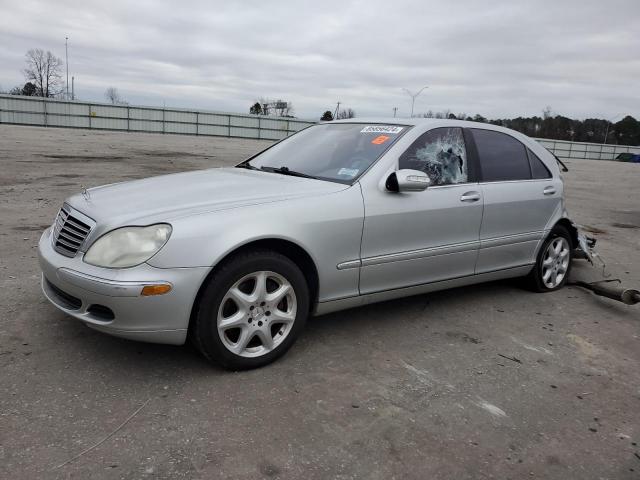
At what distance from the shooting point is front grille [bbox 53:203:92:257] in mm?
2992

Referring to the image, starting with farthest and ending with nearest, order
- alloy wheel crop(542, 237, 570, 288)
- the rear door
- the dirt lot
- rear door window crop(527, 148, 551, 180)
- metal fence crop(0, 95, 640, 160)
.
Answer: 1. metal fence crop(0, 95, 640, 160)
2. alloy wheel crop(542, 237, 570, 288)
3. rear door window crop(527, 148, 551, 180)
4. the rear door
5. the dirt lot

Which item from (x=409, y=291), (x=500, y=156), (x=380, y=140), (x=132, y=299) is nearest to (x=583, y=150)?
(x=500, y=156)

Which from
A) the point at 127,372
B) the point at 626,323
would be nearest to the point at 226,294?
the point at 127,372

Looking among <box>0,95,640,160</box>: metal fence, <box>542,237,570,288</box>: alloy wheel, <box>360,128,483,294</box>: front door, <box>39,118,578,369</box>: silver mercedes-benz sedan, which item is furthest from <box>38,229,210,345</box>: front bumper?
<box>0,95,640,160</box>: metal fence

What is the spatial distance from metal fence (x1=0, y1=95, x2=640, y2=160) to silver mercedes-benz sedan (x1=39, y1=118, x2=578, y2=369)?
115ft

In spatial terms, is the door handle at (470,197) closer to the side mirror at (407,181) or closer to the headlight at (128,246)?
the side mirror at (407,181)

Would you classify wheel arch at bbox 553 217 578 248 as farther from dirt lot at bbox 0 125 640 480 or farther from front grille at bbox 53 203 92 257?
front grille at bbox 53 203 92 257

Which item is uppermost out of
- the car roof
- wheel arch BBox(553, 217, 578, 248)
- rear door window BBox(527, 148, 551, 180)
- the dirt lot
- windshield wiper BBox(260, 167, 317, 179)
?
the car roof

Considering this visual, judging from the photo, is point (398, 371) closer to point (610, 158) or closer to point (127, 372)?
point (127, 372)

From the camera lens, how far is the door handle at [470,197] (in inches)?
159

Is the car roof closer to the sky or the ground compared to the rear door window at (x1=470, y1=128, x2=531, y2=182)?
closer to the sky

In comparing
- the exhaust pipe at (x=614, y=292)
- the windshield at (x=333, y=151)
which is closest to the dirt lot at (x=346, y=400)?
the exhaust pipe at (x=614, y=292)

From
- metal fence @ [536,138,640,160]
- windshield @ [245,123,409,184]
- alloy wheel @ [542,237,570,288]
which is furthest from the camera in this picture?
metal fence @ [536,138,640,160]

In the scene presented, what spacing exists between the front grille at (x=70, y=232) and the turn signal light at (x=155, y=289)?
21.8 inches
